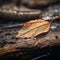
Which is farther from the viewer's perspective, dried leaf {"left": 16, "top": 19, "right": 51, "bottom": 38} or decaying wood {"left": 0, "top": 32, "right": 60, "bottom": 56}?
dried leaf {"left": 16, "top": 19, "right": 51, "bottom": 38}

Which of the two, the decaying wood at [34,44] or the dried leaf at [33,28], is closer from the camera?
the decaying wood at [34,44]

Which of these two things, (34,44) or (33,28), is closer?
(34,44)

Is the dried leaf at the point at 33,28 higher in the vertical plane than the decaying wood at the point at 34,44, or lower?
higher

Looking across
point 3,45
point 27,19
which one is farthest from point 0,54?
point 27,19

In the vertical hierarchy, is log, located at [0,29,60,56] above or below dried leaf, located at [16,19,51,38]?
below

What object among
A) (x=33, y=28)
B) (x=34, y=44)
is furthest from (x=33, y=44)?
(x=33, y=28)

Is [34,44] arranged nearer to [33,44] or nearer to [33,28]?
[33,44]

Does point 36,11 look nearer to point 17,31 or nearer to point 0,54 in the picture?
point 17,31

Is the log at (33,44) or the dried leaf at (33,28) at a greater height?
the dried leaf at (33,28)
